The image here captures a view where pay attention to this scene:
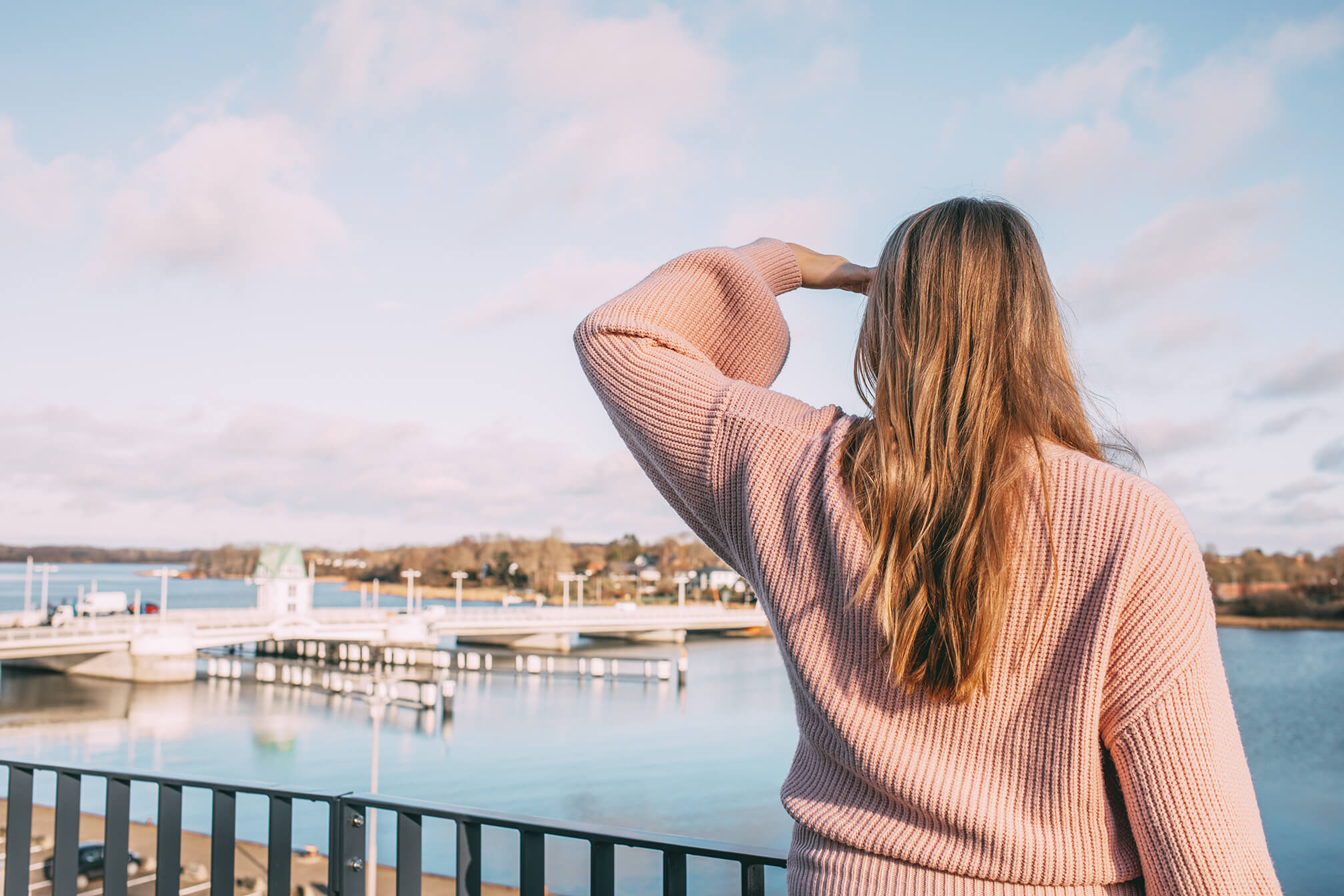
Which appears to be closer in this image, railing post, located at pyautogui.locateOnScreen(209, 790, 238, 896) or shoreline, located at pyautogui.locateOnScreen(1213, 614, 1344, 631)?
railing post, located at pyautogui.locateOnScreen(209, 790, 238, 896)

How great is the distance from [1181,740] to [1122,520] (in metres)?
0.15

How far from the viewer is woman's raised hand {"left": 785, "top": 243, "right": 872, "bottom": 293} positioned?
40.5 inches

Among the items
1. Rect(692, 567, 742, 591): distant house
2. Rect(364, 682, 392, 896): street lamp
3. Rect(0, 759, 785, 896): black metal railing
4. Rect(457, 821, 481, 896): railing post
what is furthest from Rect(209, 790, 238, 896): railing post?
Rect(692, 567, 742, 591): distant house

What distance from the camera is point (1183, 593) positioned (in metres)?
0.63

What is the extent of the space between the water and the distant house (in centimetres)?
3554

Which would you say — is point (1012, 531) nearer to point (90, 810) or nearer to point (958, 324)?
point (958, 324)

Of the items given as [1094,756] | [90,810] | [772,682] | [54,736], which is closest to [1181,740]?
[1094,756]

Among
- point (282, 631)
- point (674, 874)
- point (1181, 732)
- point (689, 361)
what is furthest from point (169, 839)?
point (282, 631)

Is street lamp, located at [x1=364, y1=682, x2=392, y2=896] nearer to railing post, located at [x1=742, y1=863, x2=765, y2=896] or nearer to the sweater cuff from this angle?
railing post, located at [x1=742, y1=863, x2=765, y2=896]

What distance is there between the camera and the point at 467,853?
1627mm

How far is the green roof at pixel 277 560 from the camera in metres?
34.7

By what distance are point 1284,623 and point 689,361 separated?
66.8 meters

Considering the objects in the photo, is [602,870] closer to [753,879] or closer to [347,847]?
[753,879]

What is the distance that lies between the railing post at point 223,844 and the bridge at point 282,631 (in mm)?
30660
